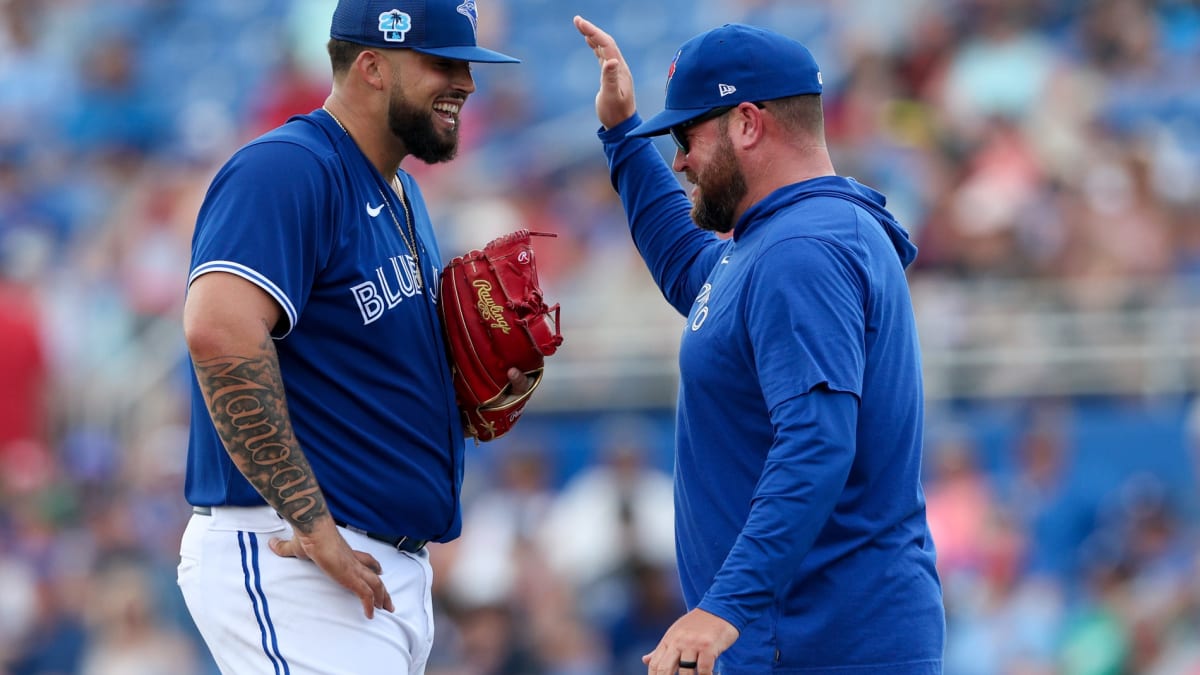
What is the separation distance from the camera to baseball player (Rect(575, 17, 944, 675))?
341 cm

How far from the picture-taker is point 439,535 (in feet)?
13.2

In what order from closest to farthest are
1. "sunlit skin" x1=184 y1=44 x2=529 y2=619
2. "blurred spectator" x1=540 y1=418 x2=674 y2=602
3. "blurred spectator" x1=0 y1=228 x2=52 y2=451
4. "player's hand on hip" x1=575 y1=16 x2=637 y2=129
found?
"sunlit skin" x1=184 y1=44 x2=529 y2=619 < "player's hand on hip" x1=575 y1=16 x2=637 y2=129 < "blurred spectator" x1=540 y1=418 x2=674 y2=602 < "blurred spectator" x1=0 y1=228 x2=52 y2=451

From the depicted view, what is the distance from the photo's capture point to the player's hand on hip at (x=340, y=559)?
3.65 metres

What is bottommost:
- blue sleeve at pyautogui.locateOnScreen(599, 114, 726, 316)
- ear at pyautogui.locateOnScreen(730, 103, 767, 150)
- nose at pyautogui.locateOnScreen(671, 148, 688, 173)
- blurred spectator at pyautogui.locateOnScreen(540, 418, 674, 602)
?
blurred spectator at pyautogui.locateOnScreen(540, 418, 674, 602)

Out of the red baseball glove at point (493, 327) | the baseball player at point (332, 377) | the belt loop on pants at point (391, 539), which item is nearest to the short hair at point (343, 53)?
the baseball player at point (332, 377)

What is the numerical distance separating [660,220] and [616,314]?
164 inches

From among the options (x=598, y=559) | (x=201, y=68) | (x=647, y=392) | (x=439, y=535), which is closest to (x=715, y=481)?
(x=439, y=535)

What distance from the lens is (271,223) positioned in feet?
11.8

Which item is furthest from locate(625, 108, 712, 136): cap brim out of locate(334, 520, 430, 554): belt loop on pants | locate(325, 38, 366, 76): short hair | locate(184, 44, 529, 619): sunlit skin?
locate(334, 520, 430, 554): belt loop on pants

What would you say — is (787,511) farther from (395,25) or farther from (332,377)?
(395,25)

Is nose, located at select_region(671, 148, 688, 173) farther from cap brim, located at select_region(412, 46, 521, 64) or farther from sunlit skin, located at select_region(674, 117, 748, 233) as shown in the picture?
cap brim, located at select_region(412, 46, 521, 64)

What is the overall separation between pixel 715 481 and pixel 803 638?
0.40m

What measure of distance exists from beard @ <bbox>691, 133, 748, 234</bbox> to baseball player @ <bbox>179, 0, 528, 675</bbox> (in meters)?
0.58

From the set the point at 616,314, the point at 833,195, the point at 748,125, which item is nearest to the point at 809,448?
the point at 833,195
